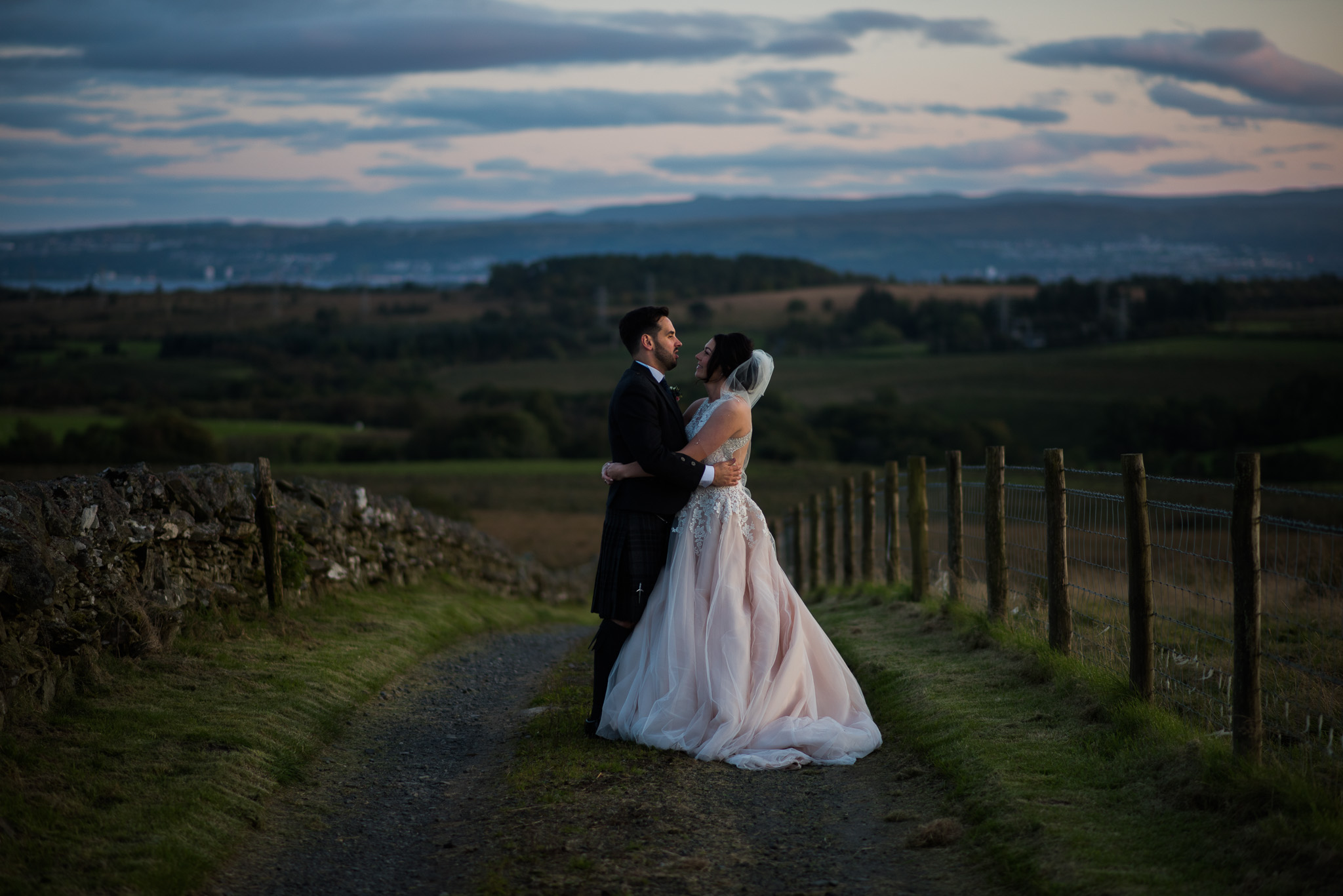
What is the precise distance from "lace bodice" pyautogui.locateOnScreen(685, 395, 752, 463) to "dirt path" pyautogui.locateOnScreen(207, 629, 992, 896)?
1630mm

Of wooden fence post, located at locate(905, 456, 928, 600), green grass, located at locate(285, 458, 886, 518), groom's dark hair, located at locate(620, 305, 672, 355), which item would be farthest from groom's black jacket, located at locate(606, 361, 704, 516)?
green grass, located at locate(285, 458, 886, 518)

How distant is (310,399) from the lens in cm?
7244

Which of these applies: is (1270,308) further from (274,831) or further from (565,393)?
(274,831)

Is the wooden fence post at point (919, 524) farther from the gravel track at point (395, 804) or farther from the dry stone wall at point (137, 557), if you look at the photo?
the dry stone wall at point (137, 557)

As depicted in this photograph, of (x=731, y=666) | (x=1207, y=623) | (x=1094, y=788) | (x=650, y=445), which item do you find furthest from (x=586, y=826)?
(x=1207, y=623)

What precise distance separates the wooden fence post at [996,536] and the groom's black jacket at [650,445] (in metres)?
2.74

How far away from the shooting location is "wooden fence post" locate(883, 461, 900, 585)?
35.9 feet

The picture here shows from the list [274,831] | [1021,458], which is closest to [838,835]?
[274,831]

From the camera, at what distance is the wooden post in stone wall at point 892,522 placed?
10953mm

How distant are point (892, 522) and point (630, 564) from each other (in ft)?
19.3

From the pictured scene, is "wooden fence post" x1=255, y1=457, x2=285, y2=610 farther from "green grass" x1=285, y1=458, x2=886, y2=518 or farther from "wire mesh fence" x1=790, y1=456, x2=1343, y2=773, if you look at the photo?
"green grass" x1=285, y1=458, x2=886, y2=518

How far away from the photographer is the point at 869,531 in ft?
39.9

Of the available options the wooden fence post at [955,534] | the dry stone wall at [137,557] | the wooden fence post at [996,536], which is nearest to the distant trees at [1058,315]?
the wooden fence post at [955,534]

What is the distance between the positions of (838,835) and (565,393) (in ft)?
239
